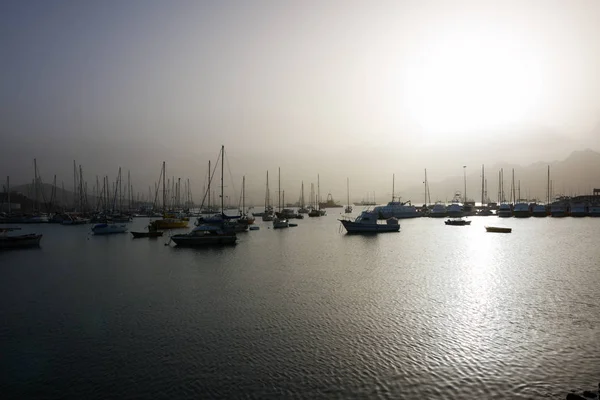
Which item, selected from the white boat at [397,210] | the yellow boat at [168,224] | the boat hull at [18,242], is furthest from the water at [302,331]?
the white boat at [397,210]

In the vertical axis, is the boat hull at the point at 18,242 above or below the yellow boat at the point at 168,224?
below

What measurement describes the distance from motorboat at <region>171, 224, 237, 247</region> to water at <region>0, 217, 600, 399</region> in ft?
50.1

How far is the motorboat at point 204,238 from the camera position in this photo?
47.2 metres

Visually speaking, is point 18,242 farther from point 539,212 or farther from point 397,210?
point 539,212

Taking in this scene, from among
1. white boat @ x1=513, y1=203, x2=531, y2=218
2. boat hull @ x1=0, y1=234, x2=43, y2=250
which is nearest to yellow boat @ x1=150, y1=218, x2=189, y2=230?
boat hull @ x1=0, y1=234, x2=43, y2=250

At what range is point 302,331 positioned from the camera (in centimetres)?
1571

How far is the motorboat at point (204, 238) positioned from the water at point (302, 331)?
15.3 meters

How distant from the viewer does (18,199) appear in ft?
597

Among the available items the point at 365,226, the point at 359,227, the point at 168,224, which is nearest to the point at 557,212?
the point at 365,226

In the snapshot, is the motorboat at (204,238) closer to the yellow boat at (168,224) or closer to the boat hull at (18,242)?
the boat hull at (18,242)

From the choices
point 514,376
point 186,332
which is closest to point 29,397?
point 186,332

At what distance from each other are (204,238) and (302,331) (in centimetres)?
3422

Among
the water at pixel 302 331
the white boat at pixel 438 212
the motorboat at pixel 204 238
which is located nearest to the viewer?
the water at pixel 302 331

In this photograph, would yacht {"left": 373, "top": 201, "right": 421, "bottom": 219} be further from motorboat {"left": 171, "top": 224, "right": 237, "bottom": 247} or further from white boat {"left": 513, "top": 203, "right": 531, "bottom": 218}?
motorboat {"left": 171, "top": 224, "right": 237, "bottom": 247}
